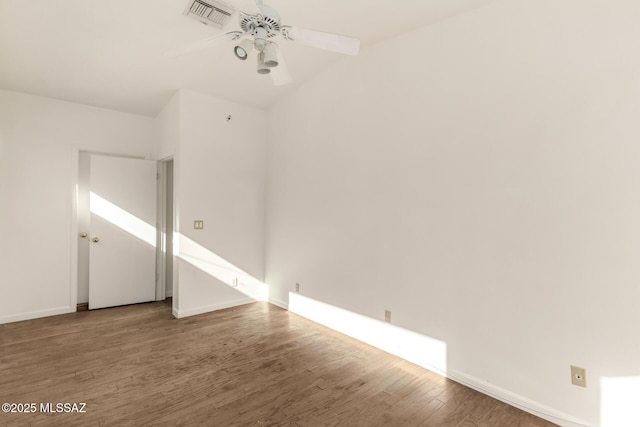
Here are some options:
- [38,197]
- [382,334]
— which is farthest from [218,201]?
[382,334]

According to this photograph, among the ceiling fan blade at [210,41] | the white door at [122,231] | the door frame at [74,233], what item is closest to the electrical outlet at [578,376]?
the ceiling fan blade at [210,41]

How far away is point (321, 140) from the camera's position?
3736 millimetres

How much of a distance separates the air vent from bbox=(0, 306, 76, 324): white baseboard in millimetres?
4006

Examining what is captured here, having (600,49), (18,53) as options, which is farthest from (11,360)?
(600,49)

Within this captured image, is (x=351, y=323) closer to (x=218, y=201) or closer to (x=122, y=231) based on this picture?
(x=218, y=201)

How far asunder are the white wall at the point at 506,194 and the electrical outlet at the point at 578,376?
0.03m

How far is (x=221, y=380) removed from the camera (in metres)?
2.48

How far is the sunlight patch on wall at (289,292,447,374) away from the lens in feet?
8.66

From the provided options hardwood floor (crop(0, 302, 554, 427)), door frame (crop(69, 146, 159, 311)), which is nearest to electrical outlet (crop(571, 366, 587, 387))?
hardwood floor (crop(0, 302, 554, 427))

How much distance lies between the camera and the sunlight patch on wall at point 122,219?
13.7ft

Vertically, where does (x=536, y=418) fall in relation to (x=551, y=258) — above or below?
below

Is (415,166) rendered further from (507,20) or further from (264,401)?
(264,401)

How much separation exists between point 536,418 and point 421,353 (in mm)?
884

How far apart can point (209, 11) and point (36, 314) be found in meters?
4.21
